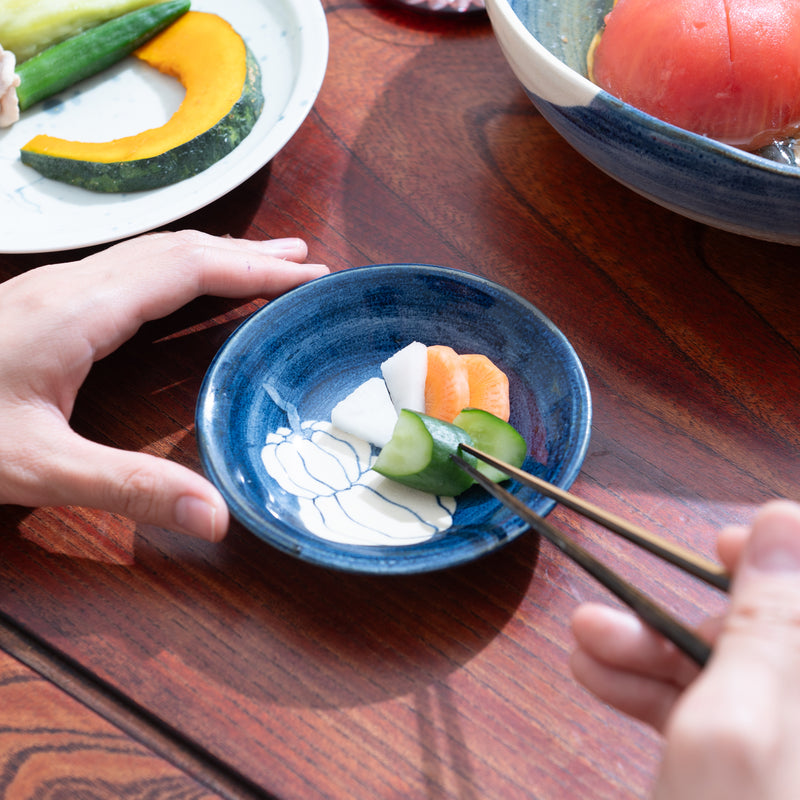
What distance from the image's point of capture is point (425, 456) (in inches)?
28.3

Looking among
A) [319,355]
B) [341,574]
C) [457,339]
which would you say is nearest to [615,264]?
[457,339]

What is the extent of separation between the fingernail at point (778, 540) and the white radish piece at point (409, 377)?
446 millimetres

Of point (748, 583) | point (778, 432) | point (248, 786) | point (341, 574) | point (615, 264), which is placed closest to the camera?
point (748, 583)

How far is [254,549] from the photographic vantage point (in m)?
0.75

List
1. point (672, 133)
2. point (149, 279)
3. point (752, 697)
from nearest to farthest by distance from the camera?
point (752, 697) < point (672, 133) < point (149, 279)

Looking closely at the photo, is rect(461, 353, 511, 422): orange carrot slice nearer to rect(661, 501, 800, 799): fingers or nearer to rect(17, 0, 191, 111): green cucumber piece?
rect(661, 501, 800, 799): fingers

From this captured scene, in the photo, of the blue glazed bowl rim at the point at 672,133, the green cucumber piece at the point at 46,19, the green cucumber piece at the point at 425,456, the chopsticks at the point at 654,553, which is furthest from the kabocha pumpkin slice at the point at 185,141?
the chopsticks at the point at 654,553

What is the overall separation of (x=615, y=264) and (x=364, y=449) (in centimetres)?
45

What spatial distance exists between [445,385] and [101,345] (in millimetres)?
400

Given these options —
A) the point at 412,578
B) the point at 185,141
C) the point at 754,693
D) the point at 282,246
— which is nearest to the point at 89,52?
the point at 185,141

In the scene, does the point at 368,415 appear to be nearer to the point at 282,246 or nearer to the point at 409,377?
the point at 409,377

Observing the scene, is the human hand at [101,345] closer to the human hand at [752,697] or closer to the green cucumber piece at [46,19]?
the human hand at [752,697]

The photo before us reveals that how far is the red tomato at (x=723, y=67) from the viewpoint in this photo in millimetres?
874

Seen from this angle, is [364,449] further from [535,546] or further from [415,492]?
[535,546]
